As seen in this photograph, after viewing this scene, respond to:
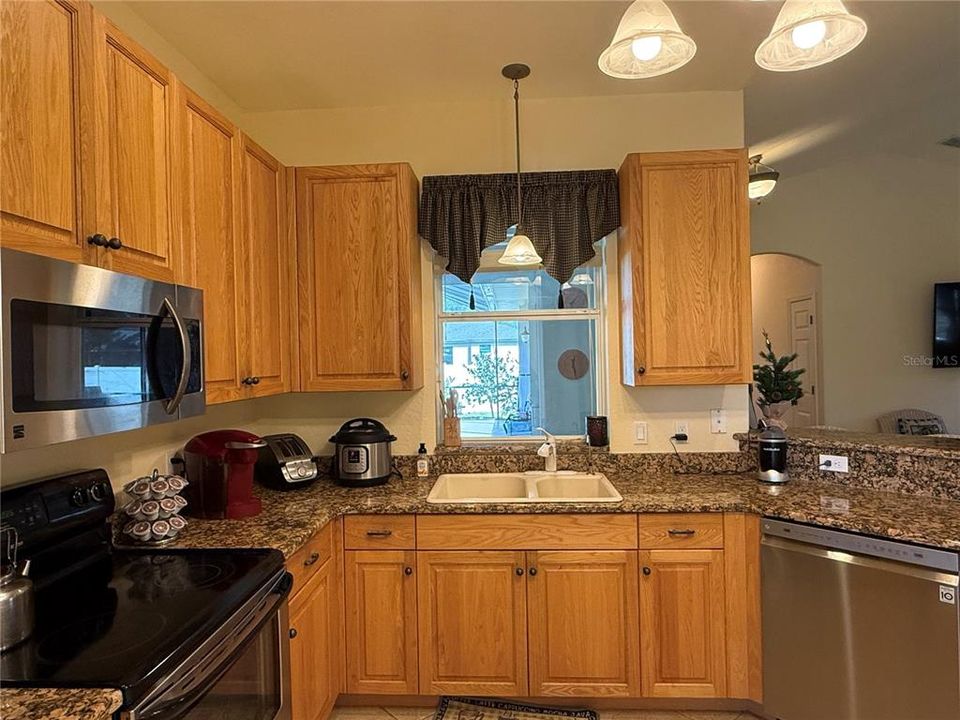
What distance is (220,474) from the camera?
6.39ft

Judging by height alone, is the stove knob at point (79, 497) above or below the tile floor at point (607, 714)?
above

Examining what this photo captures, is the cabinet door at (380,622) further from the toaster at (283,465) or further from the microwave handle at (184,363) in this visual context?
the microwave handle at (184,363)

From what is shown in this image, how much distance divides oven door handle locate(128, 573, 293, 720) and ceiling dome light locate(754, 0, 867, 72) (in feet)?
6.64

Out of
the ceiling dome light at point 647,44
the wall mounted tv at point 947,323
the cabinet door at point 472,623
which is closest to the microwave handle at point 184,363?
the cabinet door at point 472,623

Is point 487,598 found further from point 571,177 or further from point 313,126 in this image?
point 313,126

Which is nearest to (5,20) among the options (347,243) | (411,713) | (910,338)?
(347,243)

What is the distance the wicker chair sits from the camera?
474 cm

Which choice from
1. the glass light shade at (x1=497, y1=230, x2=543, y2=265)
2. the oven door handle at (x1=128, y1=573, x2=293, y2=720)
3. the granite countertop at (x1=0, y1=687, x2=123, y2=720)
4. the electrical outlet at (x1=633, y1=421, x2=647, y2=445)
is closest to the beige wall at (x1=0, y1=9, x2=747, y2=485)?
the electrical outlet at (x1=633, y1=421, x2=647, y2=445)

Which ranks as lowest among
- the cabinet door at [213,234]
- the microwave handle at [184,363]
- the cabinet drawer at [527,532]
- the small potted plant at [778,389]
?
the cabinet drawer at [527,532]

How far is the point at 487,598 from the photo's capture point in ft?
7.25

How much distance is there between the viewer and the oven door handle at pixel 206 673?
3.41ft

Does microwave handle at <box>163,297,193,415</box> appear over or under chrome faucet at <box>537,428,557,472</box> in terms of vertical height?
over

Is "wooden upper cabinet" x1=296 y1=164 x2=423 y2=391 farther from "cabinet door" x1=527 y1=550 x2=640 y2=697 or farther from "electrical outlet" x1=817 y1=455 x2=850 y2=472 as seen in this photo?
"electrical outlet" x1=817 y1=455 x2=850 y2=472

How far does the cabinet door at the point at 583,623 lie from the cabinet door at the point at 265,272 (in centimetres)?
131
